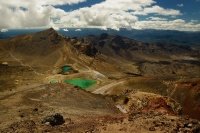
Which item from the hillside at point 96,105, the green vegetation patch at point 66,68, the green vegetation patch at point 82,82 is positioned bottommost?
the green vegetation patch at point 82,82

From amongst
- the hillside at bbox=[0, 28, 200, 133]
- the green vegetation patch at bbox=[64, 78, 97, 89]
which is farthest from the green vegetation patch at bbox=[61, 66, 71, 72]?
the green vegetation patch at bbox=[64, 78, 97, 89]

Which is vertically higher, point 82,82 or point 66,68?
point 66,68

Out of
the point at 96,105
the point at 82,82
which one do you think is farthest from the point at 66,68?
the point at 96,105

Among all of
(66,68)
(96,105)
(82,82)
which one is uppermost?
(96,105)

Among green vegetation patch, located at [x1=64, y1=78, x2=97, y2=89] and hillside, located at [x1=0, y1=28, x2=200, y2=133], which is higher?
hillside, located at [x1=0, y1=28, x2=200, y2=133]

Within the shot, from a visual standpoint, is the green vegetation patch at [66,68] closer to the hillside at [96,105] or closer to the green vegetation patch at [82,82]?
the hillside at [96,105]

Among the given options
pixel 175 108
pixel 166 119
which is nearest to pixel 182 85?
pixel 175 108

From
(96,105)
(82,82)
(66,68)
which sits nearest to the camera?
(96,105)

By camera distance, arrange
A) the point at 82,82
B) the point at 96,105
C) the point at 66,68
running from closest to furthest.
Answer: the point at 96,105, the point at 82,82, the point at 66,68

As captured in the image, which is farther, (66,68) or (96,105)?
(66,68)

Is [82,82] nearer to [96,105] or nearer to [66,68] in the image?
[66,68]

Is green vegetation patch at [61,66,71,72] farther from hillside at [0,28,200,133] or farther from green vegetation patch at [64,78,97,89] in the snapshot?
green vegetation patch at [64,78,97,89]

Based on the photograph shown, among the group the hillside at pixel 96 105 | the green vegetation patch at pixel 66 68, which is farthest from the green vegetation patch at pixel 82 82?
the green vegetation patch at pixel 66 68
